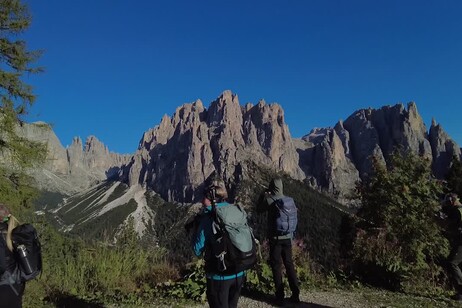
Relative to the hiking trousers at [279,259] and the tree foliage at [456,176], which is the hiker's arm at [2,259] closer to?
the hiking trousers at [279,259]

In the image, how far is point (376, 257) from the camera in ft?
27.5

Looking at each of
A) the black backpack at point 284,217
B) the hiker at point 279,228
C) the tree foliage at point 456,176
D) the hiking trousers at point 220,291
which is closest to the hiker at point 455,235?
the hiker at point 279,228

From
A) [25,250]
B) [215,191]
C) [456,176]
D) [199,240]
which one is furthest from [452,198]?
[456,176]

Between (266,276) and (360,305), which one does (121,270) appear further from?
(360,305)

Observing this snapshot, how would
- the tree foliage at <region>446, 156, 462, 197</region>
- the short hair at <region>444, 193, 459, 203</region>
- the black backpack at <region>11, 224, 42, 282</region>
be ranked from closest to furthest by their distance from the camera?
the black backpack at <region>11, 224, 42, 282</region> → the short hair at <region>444, 193, 459, 203</region> → the tree foliage at <region>446, 156, 462, 197</region>

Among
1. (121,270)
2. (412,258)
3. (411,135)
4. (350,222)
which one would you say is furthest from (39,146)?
(411,135)

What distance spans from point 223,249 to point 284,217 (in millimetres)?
2427

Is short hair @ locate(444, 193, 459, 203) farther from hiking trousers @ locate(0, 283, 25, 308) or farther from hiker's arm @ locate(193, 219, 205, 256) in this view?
hiking trousers @ locate(0, 283, 25, 308)

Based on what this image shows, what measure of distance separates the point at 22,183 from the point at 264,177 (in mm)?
168326

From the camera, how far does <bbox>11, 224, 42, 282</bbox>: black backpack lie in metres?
4.19

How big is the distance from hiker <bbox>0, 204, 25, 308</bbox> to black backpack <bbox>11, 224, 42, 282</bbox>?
5 centimetres

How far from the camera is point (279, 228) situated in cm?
621

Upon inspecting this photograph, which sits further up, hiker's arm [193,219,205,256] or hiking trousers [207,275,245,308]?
hiker's arm [193,219,205,256]

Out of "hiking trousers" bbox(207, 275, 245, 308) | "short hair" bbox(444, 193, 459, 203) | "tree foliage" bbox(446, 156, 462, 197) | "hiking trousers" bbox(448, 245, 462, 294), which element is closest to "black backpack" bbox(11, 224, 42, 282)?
"hiking trousers" bbox(207, 275, 245, 308)
